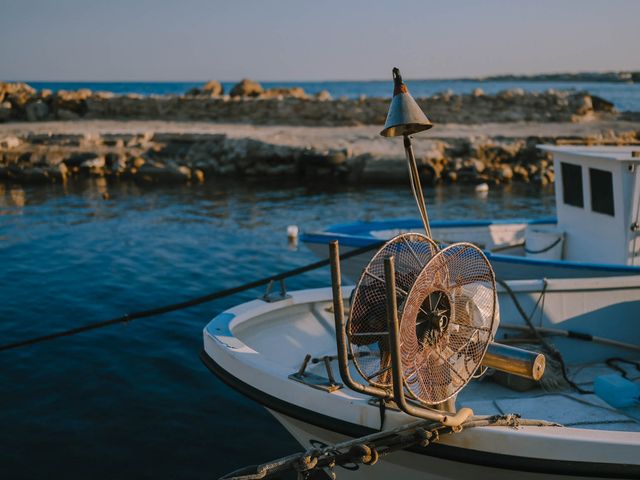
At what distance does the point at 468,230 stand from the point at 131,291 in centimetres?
646

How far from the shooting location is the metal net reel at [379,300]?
154 inches

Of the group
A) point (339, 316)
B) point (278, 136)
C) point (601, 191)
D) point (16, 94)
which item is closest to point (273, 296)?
point (339, 316)

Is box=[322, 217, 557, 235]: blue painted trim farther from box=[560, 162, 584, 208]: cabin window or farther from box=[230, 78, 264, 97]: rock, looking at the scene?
box=[230, 78, 264, 97]: rock

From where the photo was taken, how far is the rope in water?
4.15m

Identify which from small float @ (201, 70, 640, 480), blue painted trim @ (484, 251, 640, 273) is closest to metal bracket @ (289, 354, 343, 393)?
small float @ (201, 70, 640, 480)

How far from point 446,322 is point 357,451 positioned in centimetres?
98

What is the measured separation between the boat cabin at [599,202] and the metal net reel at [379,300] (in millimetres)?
6290

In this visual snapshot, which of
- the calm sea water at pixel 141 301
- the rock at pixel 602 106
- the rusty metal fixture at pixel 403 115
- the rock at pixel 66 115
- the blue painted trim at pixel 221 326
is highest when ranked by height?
the rock at pixel 66 115

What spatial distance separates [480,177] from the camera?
25906mm

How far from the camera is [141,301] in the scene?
12273mm

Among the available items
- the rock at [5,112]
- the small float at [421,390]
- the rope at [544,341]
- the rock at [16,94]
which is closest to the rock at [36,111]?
the rock at [5,112]

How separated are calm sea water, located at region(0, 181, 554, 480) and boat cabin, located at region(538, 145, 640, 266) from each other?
515cm

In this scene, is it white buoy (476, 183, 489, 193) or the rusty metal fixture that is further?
white buoy (476, 183, 489, 193)

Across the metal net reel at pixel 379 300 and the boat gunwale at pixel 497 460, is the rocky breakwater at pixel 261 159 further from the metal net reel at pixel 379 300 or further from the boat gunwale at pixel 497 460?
the metal net reel at pixel 379 300
